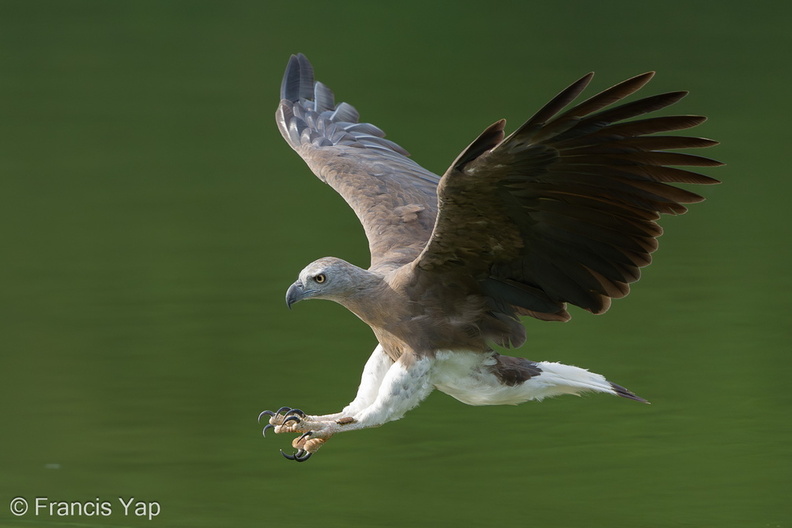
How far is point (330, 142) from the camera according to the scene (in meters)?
9.52

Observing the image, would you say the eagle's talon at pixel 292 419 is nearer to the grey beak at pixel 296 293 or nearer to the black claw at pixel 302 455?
the black claw at pixel 302 455

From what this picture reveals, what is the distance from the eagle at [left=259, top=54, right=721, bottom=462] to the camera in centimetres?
658

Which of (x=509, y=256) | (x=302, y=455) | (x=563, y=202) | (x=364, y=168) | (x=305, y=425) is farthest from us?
(x=364, y=168)

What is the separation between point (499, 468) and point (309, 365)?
1.88 metres

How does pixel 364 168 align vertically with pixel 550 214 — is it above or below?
above

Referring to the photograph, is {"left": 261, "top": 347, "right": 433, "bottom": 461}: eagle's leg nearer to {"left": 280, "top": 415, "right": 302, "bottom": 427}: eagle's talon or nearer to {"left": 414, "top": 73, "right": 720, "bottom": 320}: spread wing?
{"left": 280, "top": 415, "right": 302, "bottom": 427}: eagle's talon

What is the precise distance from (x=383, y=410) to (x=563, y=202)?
129cm

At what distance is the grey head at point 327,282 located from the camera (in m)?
7.28

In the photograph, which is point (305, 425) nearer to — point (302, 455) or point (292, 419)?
point (292, 419)

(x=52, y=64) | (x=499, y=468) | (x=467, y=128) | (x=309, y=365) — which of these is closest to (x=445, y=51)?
(x=467, y=128)

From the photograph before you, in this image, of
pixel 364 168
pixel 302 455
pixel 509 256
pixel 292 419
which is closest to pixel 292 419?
pixel 292 419

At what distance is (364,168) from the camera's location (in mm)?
8977

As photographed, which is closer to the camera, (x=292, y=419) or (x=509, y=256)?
(x=509, y=256)

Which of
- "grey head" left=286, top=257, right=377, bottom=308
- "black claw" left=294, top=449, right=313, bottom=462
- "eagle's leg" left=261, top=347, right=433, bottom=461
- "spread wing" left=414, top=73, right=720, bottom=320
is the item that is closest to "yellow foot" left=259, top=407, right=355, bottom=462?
"eagle's leg" left=261, top=347, right=433, bottom=461
